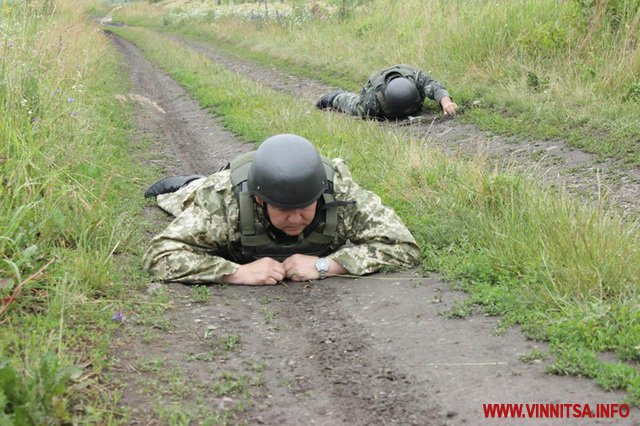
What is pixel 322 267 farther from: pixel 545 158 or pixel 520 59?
pixel 520 59

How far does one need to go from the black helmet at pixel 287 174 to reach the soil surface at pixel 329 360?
58 cm

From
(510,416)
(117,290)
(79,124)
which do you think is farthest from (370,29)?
(510,416)

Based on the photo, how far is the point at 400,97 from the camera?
931 centimetres

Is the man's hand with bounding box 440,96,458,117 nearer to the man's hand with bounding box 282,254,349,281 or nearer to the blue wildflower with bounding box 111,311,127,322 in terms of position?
the man's hand with bounding box 282,254,349,281

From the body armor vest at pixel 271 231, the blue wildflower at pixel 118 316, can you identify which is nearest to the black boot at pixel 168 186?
the body armor vest at pixel 271 231

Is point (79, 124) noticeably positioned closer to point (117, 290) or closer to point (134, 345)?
point (117, 290)

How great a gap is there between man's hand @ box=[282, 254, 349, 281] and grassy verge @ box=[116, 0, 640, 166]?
334 centimetres

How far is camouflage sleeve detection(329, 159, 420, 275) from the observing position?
4.36 meters

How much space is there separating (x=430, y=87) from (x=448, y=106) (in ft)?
1.59

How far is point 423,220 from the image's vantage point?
5.02m

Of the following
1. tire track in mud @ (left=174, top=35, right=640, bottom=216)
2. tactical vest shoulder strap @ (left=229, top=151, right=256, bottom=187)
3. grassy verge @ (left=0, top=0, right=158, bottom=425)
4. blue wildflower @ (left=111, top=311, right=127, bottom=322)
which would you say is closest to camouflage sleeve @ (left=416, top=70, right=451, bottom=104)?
tire track in mud @ (left=174, top=35, right=640, bottom=216)

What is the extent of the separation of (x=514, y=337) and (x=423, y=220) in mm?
1732

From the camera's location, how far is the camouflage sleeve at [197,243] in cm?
419

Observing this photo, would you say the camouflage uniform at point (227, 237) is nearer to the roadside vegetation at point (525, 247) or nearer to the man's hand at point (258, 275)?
the man's hand at point (258, 275)
